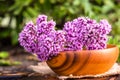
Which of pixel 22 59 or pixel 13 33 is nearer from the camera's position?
pixel 22 59

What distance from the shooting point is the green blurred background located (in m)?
4.26

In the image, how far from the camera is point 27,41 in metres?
2.07

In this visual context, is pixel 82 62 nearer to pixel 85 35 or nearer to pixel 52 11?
pixel 85 35

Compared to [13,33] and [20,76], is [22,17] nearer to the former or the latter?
[13,33]

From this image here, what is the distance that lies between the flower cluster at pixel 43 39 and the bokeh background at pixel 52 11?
82.4 inches

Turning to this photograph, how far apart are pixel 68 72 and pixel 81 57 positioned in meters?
0.11

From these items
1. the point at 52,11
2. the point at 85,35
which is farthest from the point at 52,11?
the point at 85,35

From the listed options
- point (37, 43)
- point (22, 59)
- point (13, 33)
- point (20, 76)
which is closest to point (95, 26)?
point (37, 43)

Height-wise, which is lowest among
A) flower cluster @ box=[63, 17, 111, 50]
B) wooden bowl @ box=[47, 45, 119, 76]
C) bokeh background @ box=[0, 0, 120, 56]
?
wooden bowl @ box=[47, 45, 119, 76]

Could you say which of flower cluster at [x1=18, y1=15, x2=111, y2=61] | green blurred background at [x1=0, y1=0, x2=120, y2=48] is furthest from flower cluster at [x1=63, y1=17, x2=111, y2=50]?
green blurred background at [x1=0, y1=0, x2=120, y2=48]

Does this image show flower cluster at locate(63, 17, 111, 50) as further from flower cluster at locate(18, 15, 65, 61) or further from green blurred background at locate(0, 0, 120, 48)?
green blurred background at locate(0, 0, 120, 48)

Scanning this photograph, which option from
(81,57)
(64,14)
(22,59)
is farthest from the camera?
(64,14)

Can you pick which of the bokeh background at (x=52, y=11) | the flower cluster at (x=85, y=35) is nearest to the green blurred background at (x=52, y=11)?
the bokeh background at (x=52, y=11)

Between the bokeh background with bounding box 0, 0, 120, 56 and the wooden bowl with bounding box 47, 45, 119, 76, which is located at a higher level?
the bokeh background with bounding box 0, 0, 120, 56
